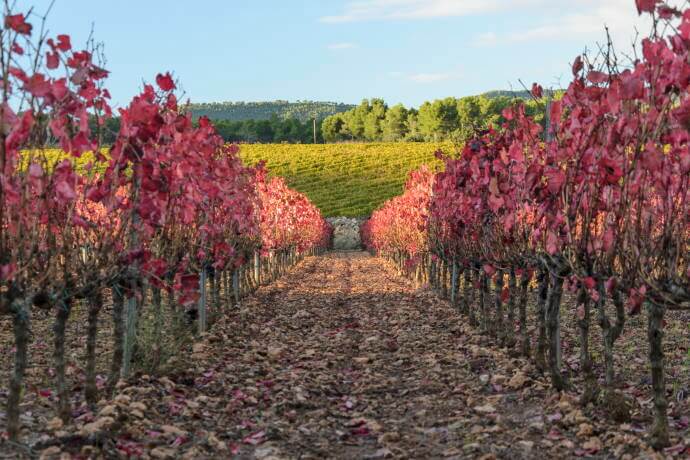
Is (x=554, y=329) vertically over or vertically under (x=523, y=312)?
over

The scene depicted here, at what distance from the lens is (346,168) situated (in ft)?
288

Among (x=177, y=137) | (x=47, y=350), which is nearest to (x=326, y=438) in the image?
(x=177, y=137)

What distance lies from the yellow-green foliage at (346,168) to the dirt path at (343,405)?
59.6 m

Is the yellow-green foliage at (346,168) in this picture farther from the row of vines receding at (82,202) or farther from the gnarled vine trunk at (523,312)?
the row of vines receding at (82,202)

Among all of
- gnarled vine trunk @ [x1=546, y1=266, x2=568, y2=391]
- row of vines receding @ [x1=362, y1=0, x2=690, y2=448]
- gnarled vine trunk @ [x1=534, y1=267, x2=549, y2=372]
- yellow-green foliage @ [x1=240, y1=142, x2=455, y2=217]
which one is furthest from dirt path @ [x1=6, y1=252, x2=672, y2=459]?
yellow-green foliage @ [x1=240, y1=142, x2=455, y2=217]

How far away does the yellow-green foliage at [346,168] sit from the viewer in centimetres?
7550

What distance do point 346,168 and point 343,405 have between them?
79.7 metres

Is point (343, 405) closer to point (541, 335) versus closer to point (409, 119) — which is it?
point (541, 335)

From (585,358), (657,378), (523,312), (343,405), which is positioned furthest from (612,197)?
(523,312)

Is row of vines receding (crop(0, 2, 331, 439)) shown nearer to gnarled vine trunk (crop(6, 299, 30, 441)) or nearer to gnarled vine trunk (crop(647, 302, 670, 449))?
gnarled vine trunk (crop(6, 299, 30, 441))

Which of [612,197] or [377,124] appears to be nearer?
[612,197]

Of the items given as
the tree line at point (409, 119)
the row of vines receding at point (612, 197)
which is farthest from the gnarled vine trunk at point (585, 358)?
the tree line at point (409, 119)

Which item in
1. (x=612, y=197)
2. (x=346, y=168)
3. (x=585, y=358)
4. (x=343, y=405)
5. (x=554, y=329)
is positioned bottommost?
(x=343, y=405)

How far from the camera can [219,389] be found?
9.10 m
